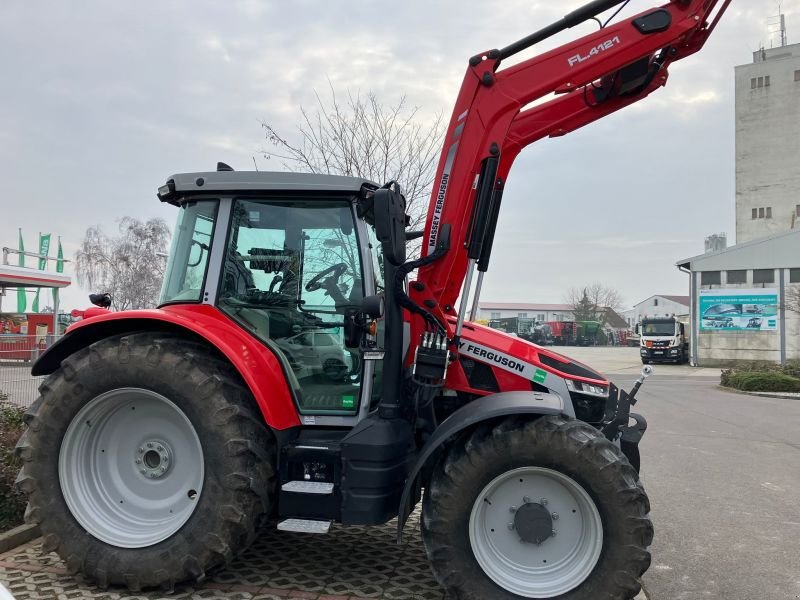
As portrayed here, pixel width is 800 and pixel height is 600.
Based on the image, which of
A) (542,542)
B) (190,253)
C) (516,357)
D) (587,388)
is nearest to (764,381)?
(587,388)

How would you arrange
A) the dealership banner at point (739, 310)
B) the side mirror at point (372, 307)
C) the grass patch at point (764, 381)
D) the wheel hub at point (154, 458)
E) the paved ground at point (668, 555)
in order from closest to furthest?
1. the side mirror at point (372, 307)
2. the paved ground at point (668, 555)
3. the wheel hub at point (154, 458)
4. the grass patch at point (764, 381)
5. the dealership banner at point (739, 310)

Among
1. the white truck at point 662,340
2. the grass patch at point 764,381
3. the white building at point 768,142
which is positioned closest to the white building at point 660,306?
the white building at point 768,142

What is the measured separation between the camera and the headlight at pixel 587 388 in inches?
165

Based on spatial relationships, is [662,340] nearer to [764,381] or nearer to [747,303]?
[747,303]

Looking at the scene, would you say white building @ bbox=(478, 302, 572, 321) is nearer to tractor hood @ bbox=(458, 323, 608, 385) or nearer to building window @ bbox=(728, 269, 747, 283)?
building window @ bbox=(728, 269, 747, 283)

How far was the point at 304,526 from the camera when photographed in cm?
374

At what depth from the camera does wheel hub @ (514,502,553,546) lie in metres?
3.59

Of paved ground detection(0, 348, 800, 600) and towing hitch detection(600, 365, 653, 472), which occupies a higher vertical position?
towing hitch detection(600, 365, 653, 472)

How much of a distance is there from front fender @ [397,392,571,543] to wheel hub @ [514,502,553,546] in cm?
54

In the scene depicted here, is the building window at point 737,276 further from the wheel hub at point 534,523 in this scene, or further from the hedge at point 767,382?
the wheel hub at point 534,523

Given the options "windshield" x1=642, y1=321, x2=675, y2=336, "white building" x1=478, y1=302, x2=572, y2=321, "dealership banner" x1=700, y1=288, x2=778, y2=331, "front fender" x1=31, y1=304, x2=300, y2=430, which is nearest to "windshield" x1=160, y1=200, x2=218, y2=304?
"front fender" x1=31, y1=304, x2=300, y2=430

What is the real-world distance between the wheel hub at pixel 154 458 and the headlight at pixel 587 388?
105 inches

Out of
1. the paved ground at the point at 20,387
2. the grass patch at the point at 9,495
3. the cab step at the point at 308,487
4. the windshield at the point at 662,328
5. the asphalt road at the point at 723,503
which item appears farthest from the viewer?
the windshield at the point at 662,328

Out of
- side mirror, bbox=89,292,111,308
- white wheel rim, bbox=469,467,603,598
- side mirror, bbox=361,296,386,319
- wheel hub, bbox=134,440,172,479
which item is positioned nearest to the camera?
white wheel rim, bbox=469,467,603,598
